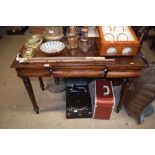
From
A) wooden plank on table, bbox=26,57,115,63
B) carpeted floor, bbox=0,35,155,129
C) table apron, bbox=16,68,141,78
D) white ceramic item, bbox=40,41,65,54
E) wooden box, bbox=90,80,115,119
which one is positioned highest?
white ceramic item, bbox=40,41,65,54

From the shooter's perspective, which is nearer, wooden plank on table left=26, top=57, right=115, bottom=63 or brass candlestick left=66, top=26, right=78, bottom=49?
wooden plank on table left=26, top=57, right=115, bottom=63

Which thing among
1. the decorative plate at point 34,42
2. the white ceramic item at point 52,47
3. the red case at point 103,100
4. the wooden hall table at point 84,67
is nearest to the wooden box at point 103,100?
the red case at point 103,100

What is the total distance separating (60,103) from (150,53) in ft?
6.52

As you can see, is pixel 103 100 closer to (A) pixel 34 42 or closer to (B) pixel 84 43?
(B) pixel 84 43

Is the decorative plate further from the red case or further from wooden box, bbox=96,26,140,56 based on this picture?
the red case

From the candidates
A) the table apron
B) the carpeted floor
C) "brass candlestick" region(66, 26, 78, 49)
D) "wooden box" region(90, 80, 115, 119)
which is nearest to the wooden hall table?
the table apron

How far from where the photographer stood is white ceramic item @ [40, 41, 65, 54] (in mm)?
1409

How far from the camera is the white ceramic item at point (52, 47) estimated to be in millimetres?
1409

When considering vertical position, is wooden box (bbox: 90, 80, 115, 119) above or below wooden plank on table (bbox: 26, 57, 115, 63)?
below

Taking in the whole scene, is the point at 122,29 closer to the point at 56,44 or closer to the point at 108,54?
the point at 108,54

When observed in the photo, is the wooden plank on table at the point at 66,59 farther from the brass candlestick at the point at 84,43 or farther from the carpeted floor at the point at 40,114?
the carpeted floor at the point at 40,114

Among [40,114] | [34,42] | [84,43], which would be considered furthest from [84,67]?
[40,114]

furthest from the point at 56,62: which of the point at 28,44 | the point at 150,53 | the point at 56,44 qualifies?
the point at 150,53

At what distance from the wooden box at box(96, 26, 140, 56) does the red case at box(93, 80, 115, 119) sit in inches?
17.8
